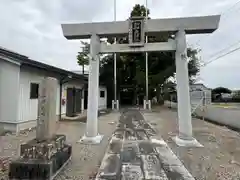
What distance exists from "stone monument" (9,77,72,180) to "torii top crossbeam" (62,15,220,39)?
3356 mm

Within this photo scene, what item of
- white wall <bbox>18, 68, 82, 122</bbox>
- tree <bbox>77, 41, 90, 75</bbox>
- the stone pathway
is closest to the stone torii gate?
the stone pathway

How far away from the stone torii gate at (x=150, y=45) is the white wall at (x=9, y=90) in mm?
2709

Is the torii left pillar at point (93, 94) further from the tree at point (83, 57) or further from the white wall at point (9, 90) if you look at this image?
the tree at point (83, 57)

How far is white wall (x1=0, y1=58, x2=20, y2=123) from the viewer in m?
8.04

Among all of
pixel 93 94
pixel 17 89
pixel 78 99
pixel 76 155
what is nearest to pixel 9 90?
pixel 17 89

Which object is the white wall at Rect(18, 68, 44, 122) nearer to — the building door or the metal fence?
the building door

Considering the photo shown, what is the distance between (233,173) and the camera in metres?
4.23

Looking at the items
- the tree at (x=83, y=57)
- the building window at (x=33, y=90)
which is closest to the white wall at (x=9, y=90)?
the building window at (x=33, y=90)

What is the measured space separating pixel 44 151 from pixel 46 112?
81 centimetres

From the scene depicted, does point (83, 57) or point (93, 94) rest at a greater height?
point (83, 57)

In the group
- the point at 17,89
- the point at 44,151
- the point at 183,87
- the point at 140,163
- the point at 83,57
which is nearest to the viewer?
the point at 44,151

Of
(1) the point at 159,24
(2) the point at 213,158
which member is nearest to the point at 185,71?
(1) the point at 159,24

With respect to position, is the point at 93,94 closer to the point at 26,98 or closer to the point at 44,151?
the point at 26,98

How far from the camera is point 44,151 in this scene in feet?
12.5
